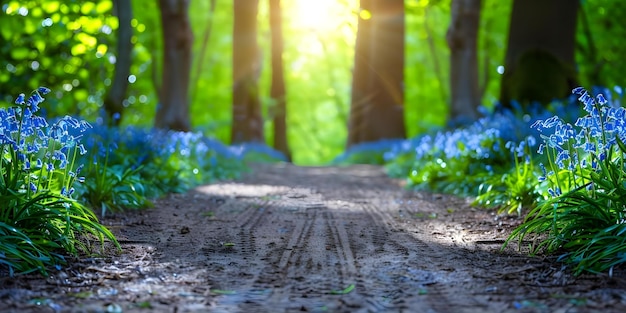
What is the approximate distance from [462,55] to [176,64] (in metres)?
5.95

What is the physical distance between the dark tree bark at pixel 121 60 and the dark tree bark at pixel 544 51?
6.18 m

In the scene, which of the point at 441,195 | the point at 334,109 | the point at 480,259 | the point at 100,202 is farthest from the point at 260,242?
the point at 334,109

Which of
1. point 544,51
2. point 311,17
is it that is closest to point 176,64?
point 544,51

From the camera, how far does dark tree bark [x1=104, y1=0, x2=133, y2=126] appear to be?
930 cm

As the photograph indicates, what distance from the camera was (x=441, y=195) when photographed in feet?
26.5

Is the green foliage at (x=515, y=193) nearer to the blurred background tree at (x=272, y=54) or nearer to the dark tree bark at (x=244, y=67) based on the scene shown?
the blurred background tree at (x=272, y=54)

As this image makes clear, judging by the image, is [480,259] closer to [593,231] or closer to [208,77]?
[593,231]

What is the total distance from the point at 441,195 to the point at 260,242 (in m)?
3.93

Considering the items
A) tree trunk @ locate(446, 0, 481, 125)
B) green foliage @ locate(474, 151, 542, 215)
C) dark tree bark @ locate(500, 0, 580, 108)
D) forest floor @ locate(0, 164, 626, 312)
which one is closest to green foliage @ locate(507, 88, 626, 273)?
forest floor @ locate(0, 164, 626, 312)

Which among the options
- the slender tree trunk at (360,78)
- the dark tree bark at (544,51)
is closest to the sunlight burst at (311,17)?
the slender tree trunk at (360,78)

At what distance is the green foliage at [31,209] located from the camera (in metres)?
3.59

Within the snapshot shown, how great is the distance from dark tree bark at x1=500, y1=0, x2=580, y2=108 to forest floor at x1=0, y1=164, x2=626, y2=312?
4.73 metres

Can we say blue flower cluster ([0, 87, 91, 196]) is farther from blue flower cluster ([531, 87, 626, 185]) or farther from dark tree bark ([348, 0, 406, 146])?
dark tree bark ([348, 0, 406, 146])

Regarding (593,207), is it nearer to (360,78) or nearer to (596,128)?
(596,128)
